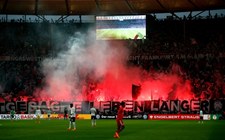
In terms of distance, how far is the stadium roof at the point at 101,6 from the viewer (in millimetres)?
56750

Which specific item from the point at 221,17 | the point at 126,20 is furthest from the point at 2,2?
the point at 221,17

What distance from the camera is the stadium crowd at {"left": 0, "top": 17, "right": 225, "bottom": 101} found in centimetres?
5756

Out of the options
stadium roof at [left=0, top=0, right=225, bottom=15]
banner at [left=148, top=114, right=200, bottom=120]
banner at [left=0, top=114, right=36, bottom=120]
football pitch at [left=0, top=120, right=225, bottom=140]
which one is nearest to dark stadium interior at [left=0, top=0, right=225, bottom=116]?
stadium roof at [left=0, top=0, right=225, bottom=15]

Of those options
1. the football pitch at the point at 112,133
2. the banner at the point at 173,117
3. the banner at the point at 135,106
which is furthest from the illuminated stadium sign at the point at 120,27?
the football pitch at the point at 112,133

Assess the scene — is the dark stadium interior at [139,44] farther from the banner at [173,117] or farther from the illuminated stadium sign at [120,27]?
the banner at [173,117]


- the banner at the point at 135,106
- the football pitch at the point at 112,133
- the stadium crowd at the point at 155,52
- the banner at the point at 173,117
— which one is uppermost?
the stadium crowd at the point at 155,52

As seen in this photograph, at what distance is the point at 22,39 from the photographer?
66.0 meters

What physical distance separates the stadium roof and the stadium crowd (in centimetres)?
444

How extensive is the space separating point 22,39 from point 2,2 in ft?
33.1

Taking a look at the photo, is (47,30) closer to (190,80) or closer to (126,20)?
(126,20)

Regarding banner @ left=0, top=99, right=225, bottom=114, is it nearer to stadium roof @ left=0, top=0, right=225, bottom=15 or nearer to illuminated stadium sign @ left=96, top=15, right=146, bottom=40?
illuminated stadium sign @ left=96, top=15, right=146, bottom=40

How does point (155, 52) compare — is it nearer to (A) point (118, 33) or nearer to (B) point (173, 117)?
(A) point (118, 33)

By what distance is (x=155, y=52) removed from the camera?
60781mm

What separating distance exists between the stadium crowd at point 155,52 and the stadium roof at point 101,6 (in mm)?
4438
